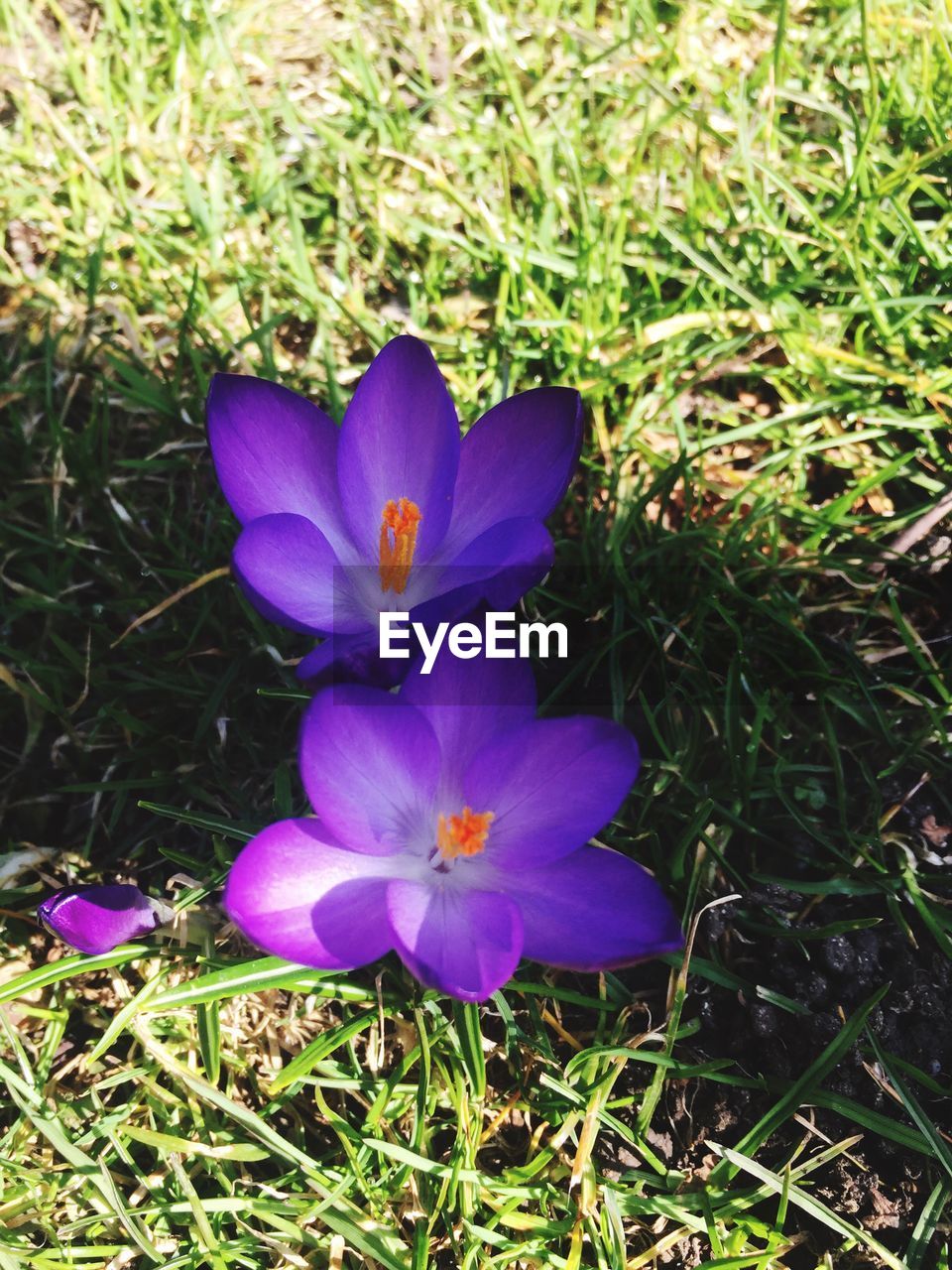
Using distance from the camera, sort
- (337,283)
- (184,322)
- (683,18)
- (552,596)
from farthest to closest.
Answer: (683,18)
(337,283)
(184,322)
(552,596)

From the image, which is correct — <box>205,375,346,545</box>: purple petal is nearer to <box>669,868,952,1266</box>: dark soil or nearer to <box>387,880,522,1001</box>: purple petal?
<box>387,880,522,1001</box>: purple petal

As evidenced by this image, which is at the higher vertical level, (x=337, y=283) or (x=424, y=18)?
(x=424, y=18)

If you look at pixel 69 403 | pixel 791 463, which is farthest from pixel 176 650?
pixel 791 463

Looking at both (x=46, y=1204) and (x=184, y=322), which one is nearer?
(x=46, y=1204)

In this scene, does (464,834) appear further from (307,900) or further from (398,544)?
(398,544)

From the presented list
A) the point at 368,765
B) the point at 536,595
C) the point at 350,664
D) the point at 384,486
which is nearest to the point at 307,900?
the point at 368,765

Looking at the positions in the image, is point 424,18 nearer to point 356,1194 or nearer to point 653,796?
point 653,796

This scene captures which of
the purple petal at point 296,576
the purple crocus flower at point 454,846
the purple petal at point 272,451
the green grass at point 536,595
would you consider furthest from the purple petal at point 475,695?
the green grass at point 536,595
